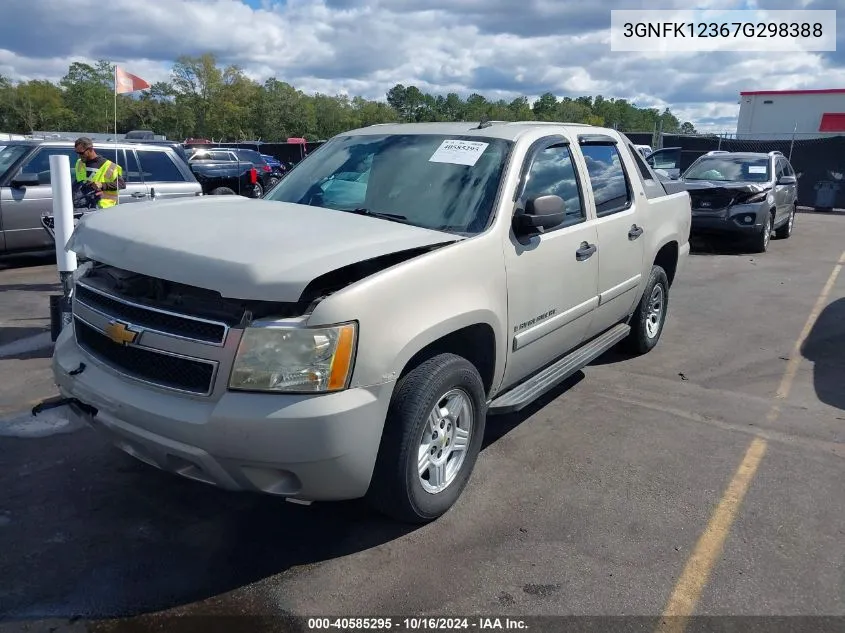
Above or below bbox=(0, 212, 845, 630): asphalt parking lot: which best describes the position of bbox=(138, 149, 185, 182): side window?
above

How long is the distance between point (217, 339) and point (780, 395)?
14.6 feet

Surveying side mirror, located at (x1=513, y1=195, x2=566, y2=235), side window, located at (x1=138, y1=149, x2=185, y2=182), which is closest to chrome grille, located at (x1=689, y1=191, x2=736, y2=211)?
side window, located at (x1=138, y1=149, x2=185, y2=182)

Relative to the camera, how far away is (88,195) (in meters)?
8.07

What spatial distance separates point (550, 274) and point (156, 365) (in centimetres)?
220

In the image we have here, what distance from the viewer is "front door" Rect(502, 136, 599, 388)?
3744 mm

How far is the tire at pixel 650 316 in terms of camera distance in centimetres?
580

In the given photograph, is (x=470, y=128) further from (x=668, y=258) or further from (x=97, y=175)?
(x=97, y=175)

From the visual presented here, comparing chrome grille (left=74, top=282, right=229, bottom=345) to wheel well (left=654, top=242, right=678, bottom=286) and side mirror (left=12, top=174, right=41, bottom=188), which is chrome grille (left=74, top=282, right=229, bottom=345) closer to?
wheel well (left=654, top=242, right=678, bottom=286)

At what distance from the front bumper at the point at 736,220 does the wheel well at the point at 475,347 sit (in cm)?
1033

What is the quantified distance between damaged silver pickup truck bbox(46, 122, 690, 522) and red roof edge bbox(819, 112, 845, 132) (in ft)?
117

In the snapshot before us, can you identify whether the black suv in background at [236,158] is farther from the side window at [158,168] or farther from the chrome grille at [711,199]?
the chrome grille at [711,199]

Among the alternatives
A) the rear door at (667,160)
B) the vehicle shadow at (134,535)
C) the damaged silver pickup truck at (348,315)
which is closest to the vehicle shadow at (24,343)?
the vehicle shadow at (134,535)

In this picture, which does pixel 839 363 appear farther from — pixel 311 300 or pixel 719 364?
pixel 311 300

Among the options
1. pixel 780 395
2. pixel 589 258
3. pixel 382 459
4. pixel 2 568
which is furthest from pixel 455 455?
pixel 780 395
